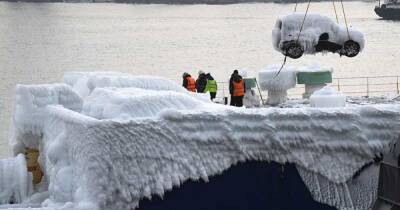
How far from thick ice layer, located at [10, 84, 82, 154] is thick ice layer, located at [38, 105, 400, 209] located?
1.64 m

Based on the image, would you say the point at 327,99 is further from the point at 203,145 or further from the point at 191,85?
the point at 191,85

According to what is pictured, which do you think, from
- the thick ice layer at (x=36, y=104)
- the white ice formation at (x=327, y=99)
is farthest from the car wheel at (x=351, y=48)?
the thick ice layer at (x=36, y=104)

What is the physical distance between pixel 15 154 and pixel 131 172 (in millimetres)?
4027

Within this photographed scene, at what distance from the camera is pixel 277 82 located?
60.5ft

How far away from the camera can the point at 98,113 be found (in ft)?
35.4

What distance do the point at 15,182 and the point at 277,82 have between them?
25.1 ft

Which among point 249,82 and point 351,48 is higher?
point 351,48

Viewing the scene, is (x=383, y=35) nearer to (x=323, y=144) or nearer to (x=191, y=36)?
(x=191, y=36)

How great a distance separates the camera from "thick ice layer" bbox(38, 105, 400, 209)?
9688 millimetres

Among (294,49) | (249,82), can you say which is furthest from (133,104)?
(294,49)

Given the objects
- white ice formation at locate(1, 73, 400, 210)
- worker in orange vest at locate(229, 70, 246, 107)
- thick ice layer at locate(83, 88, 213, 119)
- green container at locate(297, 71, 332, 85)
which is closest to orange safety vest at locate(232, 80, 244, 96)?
worker in orange vest at locate(229, 70, 246, 107)

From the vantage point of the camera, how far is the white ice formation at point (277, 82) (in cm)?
1844

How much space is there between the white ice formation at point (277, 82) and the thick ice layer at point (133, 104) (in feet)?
24.4

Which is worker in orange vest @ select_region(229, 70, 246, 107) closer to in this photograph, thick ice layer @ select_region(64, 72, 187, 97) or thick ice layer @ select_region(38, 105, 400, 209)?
thick ice layer @ select_region(64, 72, 187, 97)
